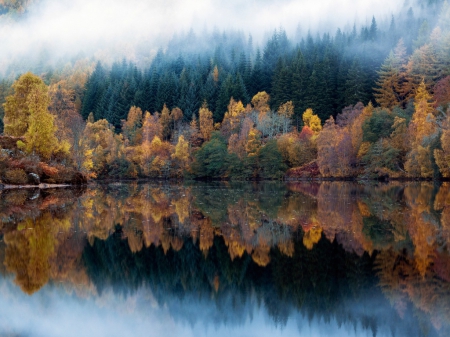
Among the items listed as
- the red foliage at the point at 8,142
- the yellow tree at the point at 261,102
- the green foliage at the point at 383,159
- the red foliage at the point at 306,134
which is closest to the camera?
the red foliage at the point at 8,142

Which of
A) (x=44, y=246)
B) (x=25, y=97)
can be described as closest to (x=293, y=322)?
(x=44, y=246)

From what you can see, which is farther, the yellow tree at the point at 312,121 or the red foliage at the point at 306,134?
the yellow tree at the point at 312,121

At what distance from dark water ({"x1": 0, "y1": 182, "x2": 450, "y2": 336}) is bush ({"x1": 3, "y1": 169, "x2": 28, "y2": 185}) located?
78.8 ft

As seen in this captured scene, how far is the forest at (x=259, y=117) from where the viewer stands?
5172 centimetres

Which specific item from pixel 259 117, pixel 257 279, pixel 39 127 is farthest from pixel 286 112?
pixel 257 279

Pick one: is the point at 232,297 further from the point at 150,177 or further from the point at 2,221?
the point at 150,177

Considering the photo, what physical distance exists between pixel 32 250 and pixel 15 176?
3101 centimetres

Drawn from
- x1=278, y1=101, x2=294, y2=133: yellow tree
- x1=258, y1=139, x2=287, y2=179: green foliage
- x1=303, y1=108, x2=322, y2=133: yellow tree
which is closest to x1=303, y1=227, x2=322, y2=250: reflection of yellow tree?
x1=258, y1=139, x2=287, y2=179: green foliage

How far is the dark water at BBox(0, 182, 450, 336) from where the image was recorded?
907 cm

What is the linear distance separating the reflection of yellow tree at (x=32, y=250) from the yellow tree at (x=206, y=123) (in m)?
77.1

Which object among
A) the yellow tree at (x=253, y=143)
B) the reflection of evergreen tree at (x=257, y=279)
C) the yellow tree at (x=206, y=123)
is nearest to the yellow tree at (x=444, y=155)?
the yellow tree at (x=253, y=143)

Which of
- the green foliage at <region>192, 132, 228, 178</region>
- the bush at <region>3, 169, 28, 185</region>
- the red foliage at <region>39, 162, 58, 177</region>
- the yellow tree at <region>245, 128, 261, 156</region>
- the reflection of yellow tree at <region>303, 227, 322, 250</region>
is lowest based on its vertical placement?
the reflection of yellow tree at <region>303, 227, 322, 250</region>

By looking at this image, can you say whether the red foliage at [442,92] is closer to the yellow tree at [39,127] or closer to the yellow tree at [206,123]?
the yellow tree at [206,123]

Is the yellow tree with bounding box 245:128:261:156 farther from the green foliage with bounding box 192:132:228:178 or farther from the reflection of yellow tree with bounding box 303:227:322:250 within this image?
the reflection of yellow tree with bounding box 303:227:322:250
